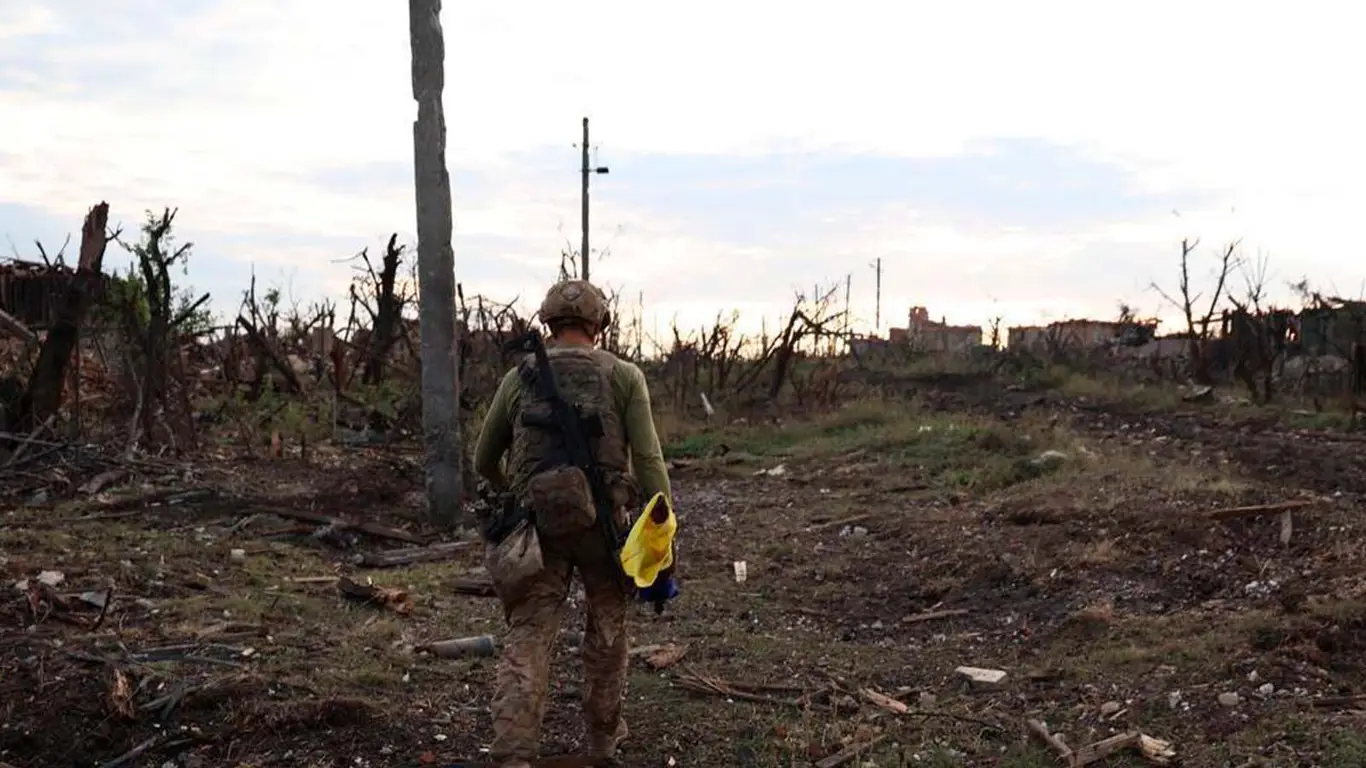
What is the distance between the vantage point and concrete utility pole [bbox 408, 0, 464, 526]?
9484mm

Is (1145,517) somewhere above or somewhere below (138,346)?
below

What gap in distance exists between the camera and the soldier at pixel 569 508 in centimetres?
409

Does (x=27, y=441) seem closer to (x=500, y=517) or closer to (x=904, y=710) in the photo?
(x=500, y=517)

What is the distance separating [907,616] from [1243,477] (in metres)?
6.44

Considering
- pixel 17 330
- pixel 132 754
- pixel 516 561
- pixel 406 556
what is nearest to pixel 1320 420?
pixel 406 556

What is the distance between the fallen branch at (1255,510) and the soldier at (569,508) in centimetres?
512

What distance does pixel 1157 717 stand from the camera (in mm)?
4809

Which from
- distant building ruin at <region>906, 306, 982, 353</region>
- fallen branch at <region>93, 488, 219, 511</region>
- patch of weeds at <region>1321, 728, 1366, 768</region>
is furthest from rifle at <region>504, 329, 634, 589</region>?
distant building ruin at <region>906, 306, 982, 353</region>

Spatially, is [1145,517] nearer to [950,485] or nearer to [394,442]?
[950,485]

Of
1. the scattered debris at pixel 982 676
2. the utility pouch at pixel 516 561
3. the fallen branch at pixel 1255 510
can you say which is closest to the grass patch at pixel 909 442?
the fallen branch at pixel 1255 510

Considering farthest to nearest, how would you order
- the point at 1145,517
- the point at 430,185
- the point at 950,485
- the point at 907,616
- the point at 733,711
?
the point at 950,485
the point at 430,185
the point at 1145,517
the point at 907,616
the point at 733,711

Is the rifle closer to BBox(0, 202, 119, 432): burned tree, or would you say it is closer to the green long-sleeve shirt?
the green long-sleeve shirt

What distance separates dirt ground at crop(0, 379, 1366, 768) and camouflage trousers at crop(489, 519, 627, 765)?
43 centimetres

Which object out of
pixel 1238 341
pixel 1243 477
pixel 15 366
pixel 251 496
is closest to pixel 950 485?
pixel 1243 477
